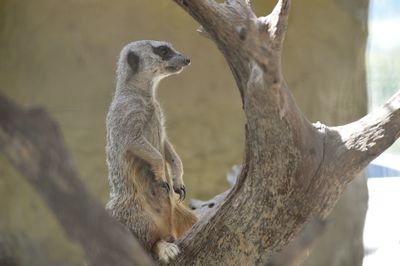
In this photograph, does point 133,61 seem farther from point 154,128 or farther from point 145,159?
point 145,159

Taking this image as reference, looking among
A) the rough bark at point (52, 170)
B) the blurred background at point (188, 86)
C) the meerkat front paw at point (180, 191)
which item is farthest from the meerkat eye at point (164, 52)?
the rough bark at point (52, 170)

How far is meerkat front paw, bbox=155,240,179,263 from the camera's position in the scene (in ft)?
7.16

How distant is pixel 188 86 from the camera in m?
4.29

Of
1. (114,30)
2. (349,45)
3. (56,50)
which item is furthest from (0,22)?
(349,45)

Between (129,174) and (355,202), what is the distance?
2263 mm

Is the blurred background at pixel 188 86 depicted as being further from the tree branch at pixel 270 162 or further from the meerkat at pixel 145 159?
the tree branch at pixel 270 162

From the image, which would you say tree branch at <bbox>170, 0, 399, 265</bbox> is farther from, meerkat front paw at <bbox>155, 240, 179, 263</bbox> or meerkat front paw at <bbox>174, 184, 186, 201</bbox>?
meerkat front paw at <bbox>174, 184, 186, 201</bbox>

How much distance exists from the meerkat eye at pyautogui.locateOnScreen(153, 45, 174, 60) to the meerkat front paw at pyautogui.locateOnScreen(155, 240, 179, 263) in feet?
2.84

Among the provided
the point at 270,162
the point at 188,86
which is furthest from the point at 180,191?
the point at 188,86

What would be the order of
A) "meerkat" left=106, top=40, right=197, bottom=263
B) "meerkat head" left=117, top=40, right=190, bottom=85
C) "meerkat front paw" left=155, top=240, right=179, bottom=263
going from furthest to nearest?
"meerkat head" left=117, top=40, right=190, bottom=85, "meerkat" left=106, top=40, right=197, bottom=263, "meerkat front paw" left=155, top=240, right=179, bottom=263

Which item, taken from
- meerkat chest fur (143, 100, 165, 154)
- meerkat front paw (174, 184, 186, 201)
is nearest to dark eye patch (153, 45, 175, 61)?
meerkat chest fur (143, 100, 165, 154)

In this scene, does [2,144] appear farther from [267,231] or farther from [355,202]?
[355,202]

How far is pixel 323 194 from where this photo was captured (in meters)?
2.02

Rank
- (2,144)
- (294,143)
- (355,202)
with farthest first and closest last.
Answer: (355,202) < (294,143) < (2,144)
